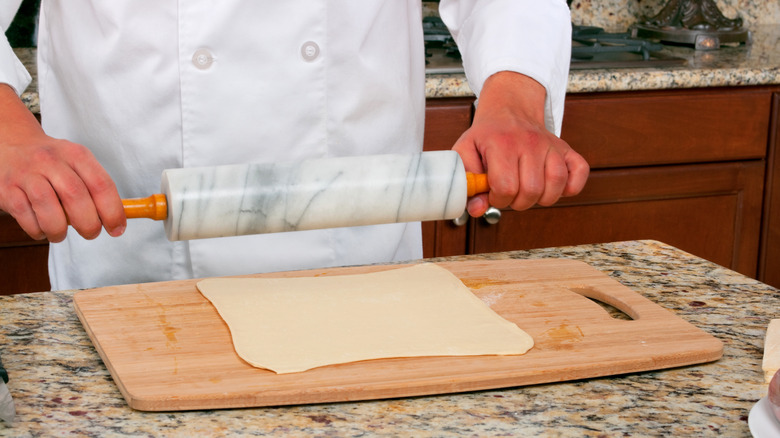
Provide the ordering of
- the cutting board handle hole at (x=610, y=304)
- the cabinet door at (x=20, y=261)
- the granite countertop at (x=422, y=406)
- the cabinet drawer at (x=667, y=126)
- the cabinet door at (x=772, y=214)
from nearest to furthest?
the granite countertop at (x=422, y=406) → the cutting board handle hole at (x=610, y=304) → the cabinet door at (x=20, y=261) → the cabinet drawer at (x=667, y=126) → the cabinet door at (x=772, y=214)

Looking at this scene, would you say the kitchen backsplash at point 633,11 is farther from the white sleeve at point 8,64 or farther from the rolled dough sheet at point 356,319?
the rolled dough sheet at point 356,319

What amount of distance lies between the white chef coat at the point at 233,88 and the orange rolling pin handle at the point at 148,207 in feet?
0.72

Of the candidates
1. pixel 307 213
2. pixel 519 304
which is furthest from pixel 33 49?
pixel 519 304

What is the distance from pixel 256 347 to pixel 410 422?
0.15 m

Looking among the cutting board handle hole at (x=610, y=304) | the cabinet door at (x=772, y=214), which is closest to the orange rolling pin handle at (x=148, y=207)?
the cutting board handle hole at (x=610, y=304)

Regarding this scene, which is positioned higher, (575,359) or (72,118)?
(72,118)

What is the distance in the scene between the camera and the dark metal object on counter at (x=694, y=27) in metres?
1.97

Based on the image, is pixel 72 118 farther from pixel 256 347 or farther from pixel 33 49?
pixel 33 49

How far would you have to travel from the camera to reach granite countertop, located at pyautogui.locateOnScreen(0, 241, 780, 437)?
1.96ft

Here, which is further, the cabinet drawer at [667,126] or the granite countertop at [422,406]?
the cabinet drawer at [667,126]

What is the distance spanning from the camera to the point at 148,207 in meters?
0.76

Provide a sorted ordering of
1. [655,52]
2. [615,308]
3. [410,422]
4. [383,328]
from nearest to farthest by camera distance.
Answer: [410,422], [383,328], [615,308], [655,52]

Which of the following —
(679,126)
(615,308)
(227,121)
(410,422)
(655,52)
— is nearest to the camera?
(410,422)

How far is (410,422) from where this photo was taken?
24.0 inches
